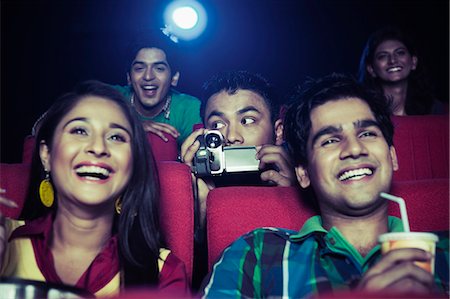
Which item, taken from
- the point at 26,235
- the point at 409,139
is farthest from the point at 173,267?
the point at 409,139

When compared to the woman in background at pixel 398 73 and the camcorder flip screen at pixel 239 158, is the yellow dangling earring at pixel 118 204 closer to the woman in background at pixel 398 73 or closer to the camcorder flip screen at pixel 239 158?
the camcorder flip screen at pixel 239 158

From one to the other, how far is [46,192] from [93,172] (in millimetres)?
217

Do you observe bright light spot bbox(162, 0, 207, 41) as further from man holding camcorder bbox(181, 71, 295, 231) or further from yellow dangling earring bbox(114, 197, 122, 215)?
yellow dangling earring bbox(114, 197, 122, 215)

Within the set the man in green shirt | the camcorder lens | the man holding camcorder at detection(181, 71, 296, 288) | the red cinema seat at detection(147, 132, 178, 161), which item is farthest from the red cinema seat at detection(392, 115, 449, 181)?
the man in green shirt

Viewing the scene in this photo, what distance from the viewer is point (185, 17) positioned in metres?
4.05

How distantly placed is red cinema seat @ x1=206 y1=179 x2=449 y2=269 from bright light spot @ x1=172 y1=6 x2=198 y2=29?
272 centimetres

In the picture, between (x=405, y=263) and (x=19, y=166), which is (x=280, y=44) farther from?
(x=405, y=263)

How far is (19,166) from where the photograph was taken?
63.1 inches

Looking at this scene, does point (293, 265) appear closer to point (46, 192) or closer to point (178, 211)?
point (178, 211)

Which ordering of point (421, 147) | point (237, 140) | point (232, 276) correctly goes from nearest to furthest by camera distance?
point (232, 276), point (237, 140), point (421, 147)

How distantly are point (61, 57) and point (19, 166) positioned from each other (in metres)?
2.70

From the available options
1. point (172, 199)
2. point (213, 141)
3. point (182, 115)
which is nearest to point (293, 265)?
point (172, 199)

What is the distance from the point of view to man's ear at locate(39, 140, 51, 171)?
1.47 m

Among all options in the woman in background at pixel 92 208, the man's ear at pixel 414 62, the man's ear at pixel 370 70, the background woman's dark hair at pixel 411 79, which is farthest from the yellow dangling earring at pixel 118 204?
the man's ear at pixel 414 62
